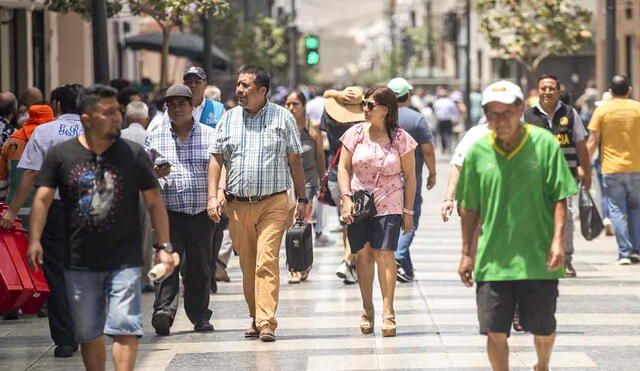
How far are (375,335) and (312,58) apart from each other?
21.7 meters

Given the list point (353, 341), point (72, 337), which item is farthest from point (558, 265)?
point (72, 337)

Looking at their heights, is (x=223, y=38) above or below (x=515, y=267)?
above

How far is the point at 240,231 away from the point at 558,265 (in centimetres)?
369

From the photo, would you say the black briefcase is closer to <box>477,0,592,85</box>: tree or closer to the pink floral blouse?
the pink floral blouse

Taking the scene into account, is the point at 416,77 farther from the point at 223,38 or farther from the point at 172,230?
the point at 172,230

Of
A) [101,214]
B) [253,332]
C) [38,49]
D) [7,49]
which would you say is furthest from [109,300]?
[38,49]

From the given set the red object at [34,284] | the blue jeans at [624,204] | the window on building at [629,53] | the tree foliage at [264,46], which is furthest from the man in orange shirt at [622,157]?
the tree foliage at [264,46]

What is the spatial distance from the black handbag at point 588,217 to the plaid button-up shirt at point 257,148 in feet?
13.4

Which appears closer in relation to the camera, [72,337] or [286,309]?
[72,337]

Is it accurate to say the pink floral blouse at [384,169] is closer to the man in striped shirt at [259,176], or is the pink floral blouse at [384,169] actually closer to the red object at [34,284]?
the man in striped shirt at [259,176]

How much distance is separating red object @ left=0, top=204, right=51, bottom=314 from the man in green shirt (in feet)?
12.6

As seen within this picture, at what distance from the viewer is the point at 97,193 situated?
24.1ft

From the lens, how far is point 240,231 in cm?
1049

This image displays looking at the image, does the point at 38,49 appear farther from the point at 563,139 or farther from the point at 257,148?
the point at 257,148
